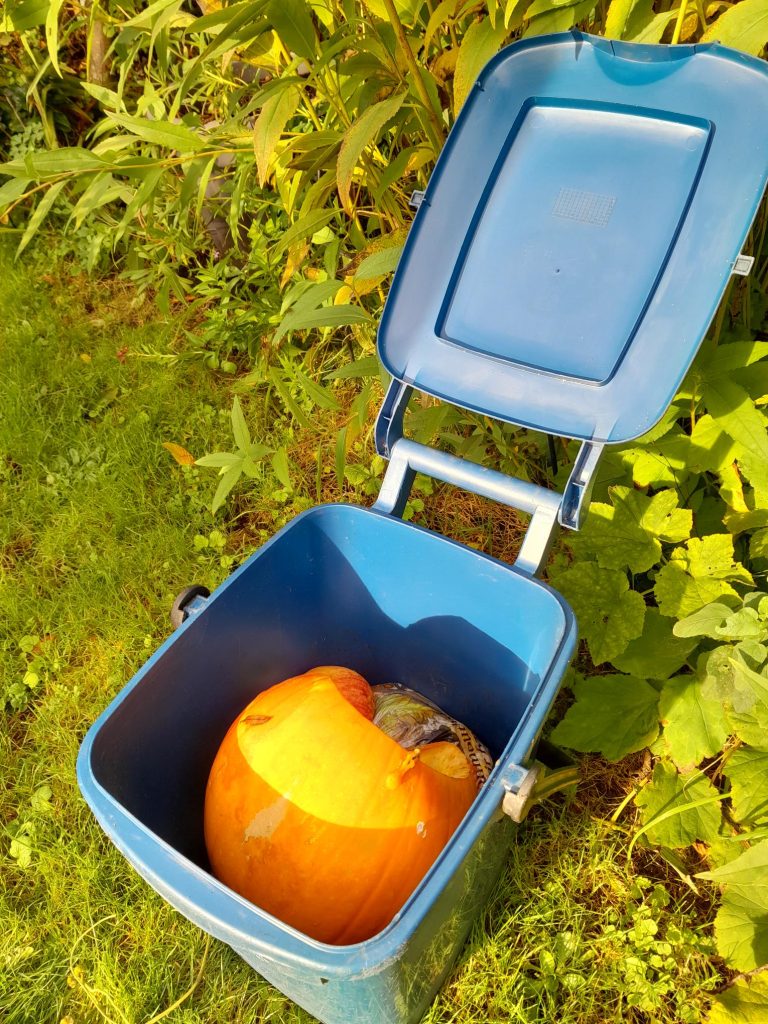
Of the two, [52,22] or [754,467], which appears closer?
[52,22]

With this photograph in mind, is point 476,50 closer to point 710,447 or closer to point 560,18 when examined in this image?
point 560,18

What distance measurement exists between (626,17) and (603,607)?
81 cm

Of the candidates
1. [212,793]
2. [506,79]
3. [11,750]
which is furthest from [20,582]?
[506,79]

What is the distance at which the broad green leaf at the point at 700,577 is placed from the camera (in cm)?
121

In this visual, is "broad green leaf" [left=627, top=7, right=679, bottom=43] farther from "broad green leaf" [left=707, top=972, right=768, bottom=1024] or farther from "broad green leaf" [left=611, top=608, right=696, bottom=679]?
"broad green leaf" [left=707, top=972, right=768, bottom=1024]

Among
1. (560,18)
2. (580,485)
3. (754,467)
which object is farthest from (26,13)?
(754,467)

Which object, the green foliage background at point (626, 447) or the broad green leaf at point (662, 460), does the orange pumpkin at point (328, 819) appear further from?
the broad green leaf at point (662, 460)

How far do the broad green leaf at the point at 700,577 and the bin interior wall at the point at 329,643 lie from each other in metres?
0.26

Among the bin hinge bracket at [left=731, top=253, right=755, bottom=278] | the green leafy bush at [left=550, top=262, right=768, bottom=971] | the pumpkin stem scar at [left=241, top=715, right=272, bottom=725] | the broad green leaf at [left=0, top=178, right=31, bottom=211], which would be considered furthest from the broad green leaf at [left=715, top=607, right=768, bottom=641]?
the broad green leaf at [left=0, top=178, right=31, bottom=211]

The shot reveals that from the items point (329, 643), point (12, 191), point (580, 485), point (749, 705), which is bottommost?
point (329, 643)

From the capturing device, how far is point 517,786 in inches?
33.8

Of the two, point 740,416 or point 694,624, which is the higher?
point 740,416

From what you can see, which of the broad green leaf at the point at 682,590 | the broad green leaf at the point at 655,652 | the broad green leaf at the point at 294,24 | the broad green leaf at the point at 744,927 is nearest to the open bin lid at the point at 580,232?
the broad green leaf at the point at 294,24

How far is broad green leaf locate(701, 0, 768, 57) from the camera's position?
943 millimetres
